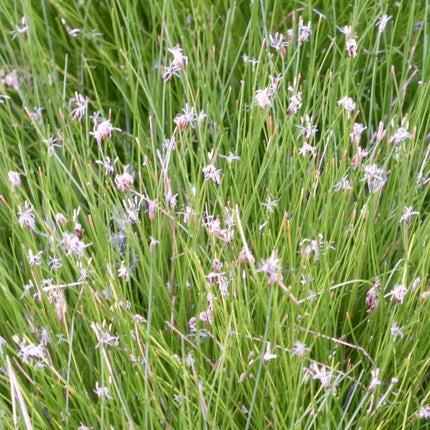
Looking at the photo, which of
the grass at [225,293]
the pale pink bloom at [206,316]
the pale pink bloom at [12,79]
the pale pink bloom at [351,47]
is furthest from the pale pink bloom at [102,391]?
the pale pink bloom at [12,79]

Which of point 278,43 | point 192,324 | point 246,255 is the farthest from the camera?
point 278,43

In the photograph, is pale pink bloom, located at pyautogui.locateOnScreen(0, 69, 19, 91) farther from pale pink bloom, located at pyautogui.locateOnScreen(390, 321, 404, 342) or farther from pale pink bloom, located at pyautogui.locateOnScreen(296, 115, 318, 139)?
pale pink bloom, located at pyautogui.locateOnScreen(390, 321, 404, 342)

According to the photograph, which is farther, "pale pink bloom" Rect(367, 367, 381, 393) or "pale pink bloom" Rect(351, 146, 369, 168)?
"pale pink bloom" Rect(351, 146, 369, 168)

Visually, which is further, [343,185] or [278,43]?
[278,43]

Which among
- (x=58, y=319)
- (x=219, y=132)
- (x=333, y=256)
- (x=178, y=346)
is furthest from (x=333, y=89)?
(x=58, y=319)

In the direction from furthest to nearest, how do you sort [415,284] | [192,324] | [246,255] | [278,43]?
[278,43], [192,324], [415,284], [246,255]

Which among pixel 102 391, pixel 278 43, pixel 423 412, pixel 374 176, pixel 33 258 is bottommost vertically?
pixel 423 412

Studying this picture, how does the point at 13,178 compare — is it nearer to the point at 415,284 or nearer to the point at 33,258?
the point at 33,258

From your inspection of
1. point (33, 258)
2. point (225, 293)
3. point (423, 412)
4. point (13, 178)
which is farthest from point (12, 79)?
point (423, 412)

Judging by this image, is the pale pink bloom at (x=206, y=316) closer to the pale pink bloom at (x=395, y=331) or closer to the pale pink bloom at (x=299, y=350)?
the pale pink bloom at (x=299, y=350)

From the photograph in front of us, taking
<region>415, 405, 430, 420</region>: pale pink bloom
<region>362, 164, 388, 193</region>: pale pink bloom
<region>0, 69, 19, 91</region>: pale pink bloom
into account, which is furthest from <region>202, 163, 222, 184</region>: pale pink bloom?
<region>0, 69, 19, 91</region>: pale pink bloom

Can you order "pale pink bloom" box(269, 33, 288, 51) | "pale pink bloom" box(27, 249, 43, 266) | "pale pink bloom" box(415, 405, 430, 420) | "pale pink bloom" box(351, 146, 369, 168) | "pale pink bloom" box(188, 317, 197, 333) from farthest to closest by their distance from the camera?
"pale pink bloom" box(269, 33, 288, 51) < "pale pink bloom" box(351, 146, 369, 168) < "pale pink bloom" box(188, 317, 197, 333) < "pale pink bloom" box(27, 249, 43, 266) < "pale pink bloom" box(415, 405, 430, 420)
